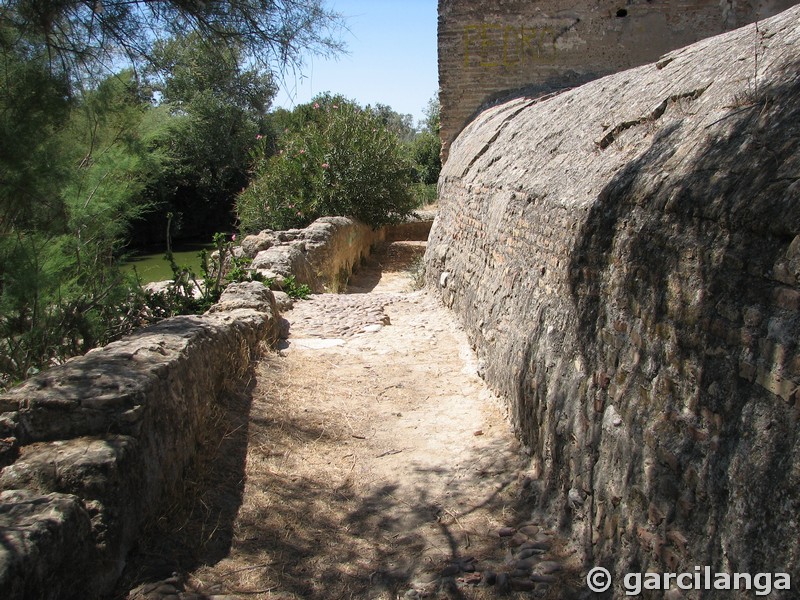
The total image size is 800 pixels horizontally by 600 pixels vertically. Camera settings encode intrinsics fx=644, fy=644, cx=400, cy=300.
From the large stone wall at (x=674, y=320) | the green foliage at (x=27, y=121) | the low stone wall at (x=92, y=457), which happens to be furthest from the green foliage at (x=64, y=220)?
the large stone wall at (x=674, y=320)

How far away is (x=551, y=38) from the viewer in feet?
33.3

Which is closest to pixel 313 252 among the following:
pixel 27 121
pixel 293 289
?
pixel 293 289

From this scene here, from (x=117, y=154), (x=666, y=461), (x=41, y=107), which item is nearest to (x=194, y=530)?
(x=666, y=461)

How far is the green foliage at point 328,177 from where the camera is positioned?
14320 mm

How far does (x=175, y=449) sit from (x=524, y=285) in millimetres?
2487

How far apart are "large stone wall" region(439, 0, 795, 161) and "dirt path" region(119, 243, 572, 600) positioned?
236 inches

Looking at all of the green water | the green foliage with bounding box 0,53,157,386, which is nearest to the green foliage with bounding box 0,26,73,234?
the green foliage with bounding box 0,53,157,386

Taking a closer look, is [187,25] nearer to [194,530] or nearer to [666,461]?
[194,530]

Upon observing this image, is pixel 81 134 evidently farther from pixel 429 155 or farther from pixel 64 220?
pixel 429 155

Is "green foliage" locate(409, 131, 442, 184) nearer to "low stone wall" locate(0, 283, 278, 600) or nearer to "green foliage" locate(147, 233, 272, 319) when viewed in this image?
"green foliage" locate(147, 233, 272, 319)

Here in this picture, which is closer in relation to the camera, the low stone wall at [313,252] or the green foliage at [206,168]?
the low stone wall at [313,252]

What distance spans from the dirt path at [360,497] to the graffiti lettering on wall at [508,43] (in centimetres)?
619

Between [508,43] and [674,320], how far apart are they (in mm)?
9026

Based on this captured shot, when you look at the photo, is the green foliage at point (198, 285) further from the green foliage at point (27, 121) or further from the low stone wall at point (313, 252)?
the green foliage at point (27, 121)
